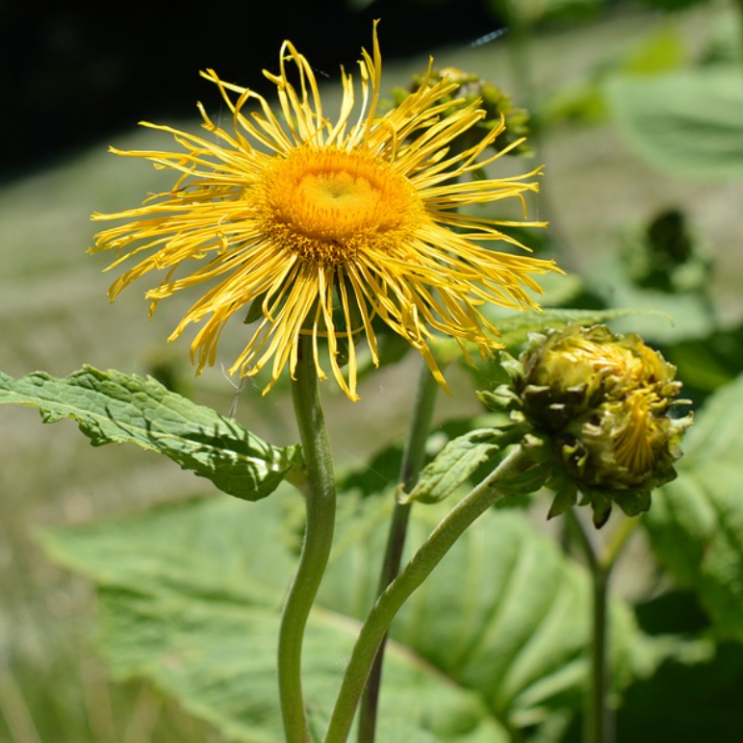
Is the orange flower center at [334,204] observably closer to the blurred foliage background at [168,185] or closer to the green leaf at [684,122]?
the blurred foliage background at [168,185]

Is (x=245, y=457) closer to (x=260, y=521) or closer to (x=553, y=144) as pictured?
(x=260, y=521)

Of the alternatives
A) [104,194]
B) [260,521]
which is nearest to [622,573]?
[260,521]

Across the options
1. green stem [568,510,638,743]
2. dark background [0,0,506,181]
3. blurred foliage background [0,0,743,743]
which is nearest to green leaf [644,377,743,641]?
green stem [568,510,638,743]

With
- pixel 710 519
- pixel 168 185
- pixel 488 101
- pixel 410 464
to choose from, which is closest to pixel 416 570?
pixel 410 464

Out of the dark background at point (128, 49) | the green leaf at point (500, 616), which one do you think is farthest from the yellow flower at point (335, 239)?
the dark background at point (128, 49)

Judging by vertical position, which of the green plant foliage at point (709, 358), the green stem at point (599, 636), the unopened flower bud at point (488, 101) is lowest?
the green stem at point (599, 636)

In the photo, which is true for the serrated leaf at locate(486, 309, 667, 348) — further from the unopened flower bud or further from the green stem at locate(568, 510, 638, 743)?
the green stem at locate(568, 510, 638, 743)

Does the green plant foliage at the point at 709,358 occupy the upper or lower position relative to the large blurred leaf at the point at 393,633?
upper
